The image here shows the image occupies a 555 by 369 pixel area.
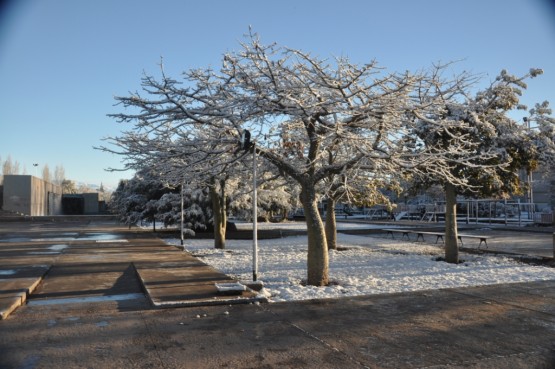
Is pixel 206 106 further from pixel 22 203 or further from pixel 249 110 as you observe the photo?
pixel 22 203

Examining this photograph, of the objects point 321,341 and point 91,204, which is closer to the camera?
point 321,341

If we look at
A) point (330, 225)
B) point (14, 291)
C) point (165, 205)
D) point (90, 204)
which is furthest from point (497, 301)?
point (90, 204)

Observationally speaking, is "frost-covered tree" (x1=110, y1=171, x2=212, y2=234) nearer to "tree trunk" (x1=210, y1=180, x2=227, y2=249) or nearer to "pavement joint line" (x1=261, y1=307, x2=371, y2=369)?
"tree trunk" (x1=210, y1=180, x2=227, y2=249)

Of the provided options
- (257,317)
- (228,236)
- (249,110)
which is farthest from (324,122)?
(228,236)

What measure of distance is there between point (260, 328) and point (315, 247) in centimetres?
377

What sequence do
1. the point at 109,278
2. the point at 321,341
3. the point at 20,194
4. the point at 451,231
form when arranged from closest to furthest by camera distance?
the point at 321,341 < the point at 109,278 < the point at 451,231 < the point at 20,194

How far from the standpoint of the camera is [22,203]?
5472 centimetres

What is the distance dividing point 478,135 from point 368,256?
511 cm

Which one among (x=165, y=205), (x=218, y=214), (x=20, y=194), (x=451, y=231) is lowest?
(x=451, y=231)

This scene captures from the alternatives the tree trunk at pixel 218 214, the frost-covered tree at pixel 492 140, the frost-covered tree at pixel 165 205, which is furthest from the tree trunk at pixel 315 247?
the frost-covered tree at pixel 165 205

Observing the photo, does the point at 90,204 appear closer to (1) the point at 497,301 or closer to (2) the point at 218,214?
(2) the point at 218,214

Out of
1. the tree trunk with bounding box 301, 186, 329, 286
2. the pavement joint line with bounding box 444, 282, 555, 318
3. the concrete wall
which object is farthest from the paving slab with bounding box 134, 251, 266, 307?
the concrete wall

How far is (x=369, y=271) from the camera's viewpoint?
38.9ft

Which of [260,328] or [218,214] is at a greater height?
[218,214]
